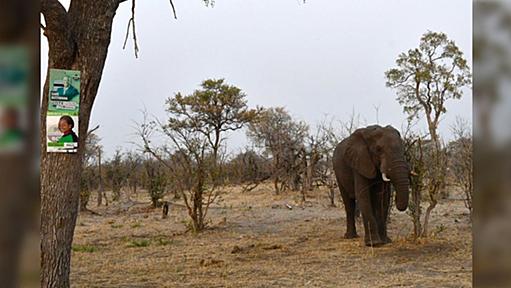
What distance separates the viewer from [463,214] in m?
12.0

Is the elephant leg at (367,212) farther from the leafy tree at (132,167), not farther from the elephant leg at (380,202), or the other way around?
the leafy tree at (132,167)

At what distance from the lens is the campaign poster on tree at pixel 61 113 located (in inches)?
94.1

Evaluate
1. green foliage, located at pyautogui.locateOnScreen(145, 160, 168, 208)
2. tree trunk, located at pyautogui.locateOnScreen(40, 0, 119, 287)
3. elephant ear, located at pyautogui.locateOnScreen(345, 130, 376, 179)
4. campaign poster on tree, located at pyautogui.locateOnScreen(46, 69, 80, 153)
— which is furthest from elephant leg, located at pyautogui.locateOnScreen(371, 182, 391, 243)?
green foliage, located at pyautogui.locateOnScreen(145, 160, 168, 208)

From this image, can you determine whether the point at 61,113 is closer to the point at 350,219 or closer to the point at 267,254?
the point at 267,254

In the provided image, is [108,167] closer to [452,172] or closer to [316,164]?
[316,164]

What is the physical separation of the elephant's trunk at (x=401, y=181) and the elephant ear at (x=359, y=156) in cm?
61

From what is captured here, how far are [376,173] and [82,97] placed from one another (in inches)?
201

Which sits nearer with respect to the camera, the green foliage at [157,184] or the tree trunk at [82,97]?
the tree trunk at [82,97]

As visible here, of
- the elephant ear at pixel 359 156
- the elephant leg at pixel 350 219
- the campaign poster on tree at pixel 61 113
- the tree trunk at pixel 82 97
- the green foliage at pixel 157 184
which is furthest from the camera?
the green foliage at pixel 157 184

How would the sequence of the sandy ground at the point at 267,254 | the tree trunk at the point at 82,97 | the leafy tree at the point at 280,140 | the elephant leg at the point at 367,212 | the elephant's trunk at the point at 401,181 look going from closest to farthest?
the tree trunk at the point at 82,97, the sandy ground at the point at 267,254, the elephant's trunk at the point at 401,181, the elephant leg at the point at 367,212, the leafy tree at the point at 280,140

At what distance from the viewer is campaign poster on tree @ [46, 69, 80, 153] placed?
94.1 inches

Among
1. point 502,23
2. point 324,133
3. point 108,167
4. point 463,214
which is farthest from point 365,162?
point 108,167

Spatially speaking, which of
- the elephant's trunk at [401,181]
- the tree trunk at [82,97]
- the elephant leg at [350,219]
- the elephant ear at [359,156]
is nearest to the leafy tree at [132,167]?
the elephant leg at [350,219]

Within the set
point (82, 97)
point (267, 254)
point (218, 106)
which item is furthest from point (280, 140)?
point (82, 97)
